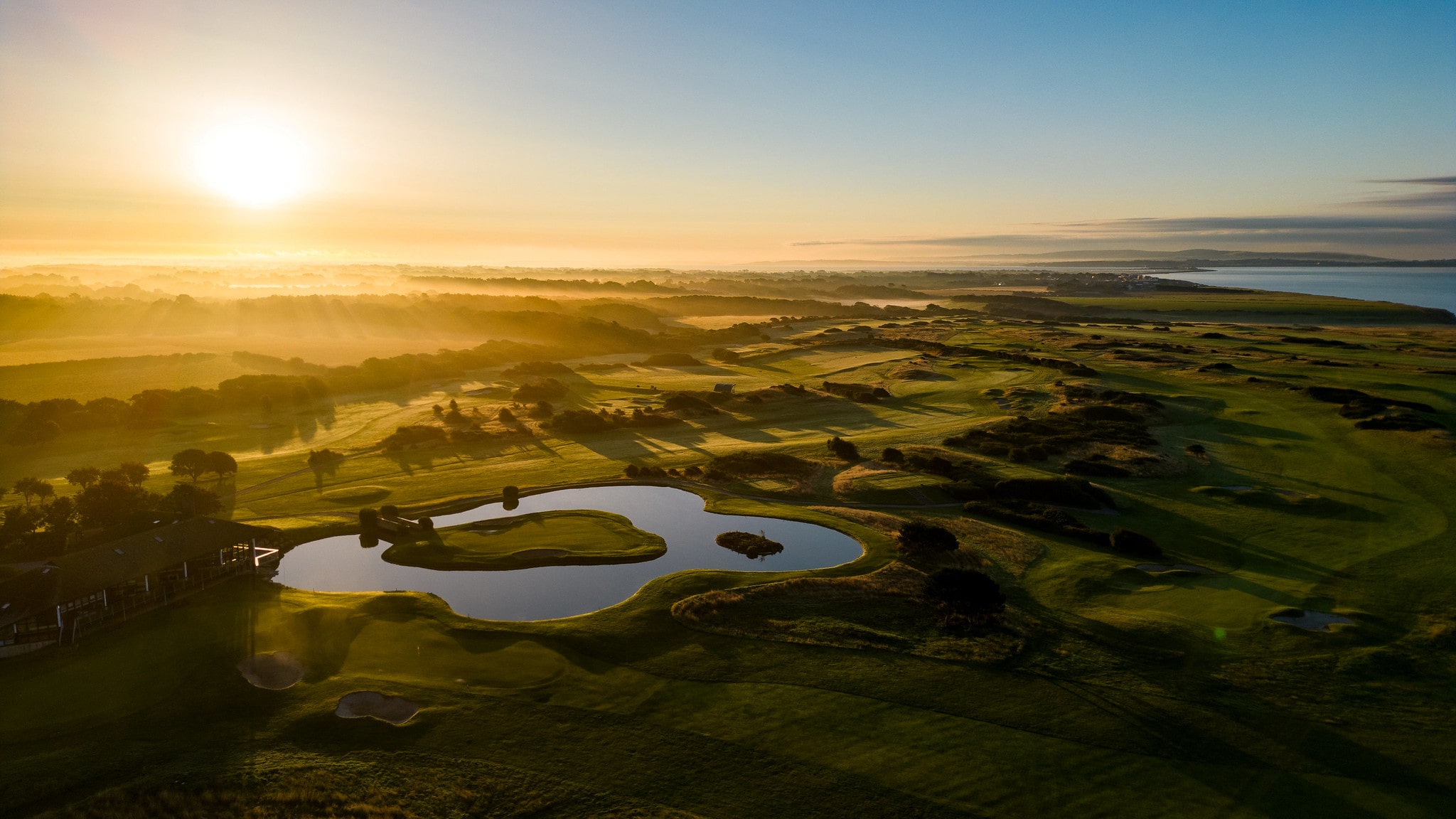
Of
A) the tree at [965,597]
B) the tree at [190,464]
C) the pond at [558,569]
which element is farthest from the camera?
the tree at [190,464]

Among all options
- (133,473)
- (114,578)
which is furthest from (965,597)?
(133,473)

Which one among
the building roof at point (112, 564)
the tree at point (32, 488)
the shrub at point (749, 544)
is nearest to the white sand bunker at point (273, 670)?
the building roof at point (112, 564)

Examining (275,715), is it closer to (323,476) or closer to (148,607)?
(148,607)

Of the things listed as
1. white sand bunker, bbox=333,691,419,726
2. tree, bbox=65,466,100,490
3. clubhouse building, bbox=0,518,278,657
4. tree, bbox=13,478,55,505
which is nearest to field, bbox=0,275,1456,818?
white sand bunker, bbox=333,691,419,726

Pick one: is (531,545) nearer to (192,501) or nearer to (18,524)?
(192,501)

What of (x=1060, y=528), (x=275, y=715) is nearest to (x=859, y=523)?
(x=1060, y=528)

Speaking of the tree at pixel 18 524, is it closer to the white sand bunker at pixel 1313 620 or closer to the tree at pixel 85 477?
the tree at pixel 85 477
